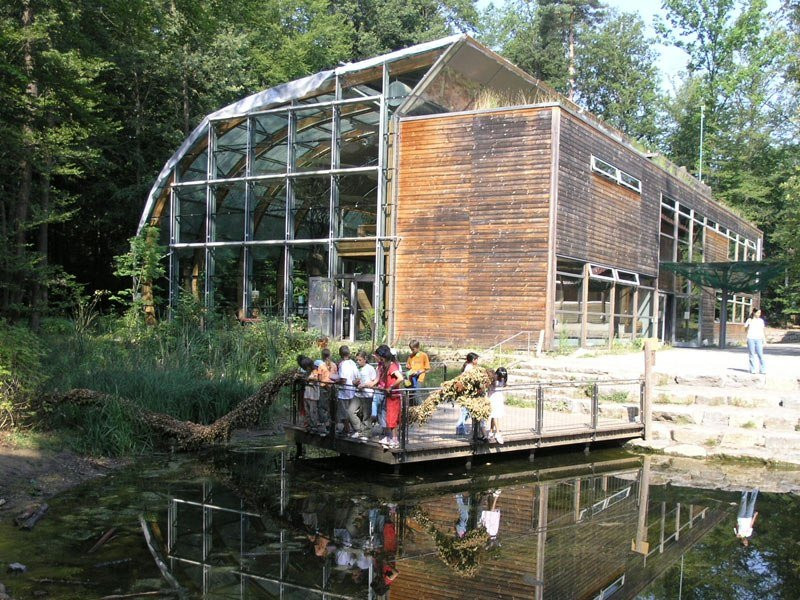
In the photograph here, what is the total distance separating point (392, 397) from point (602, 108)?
5355 cm

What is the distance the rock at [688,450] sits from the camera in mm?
12352

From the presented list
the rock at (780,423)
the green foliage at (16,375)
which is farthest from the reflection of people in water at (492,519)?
the green foliage at (16,375)

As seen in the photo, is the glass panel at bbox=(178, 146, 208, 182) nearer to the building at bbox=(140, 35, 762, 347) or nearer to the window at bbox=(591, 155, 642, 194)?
the building at bbox=(140, 35, 762, 347)

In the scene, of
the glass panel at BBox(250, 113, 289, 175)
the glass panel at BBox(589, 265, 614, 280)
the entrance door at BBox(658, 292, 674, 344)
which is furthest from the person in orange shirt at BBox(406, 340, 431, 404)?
the entrance door at BBox(658, 292, 674, 344)

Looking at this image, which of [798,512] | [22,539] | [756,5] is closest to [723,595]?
[798,512]

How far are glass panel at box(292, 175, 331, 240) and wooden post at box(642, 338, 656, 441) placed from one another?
1344cm

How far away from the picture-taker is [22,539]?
7109 millimetres

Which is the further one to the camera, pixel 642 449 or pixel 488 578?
pixel 642 449

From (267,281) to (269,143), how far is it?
15.9 feet

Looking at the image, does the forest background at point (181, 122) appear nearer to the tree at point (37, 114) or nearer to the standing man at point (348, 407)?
the tree at point (37, 114)

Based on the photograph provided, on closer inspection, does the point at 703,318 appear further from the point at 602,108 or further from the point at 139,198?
the point at 602,108

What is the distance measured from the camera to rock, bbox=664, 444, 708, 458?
12352mm

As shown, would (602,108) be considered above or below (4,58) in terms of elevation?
above

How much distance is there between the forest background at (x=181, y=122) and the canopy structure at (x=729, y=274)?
105 centimetres
